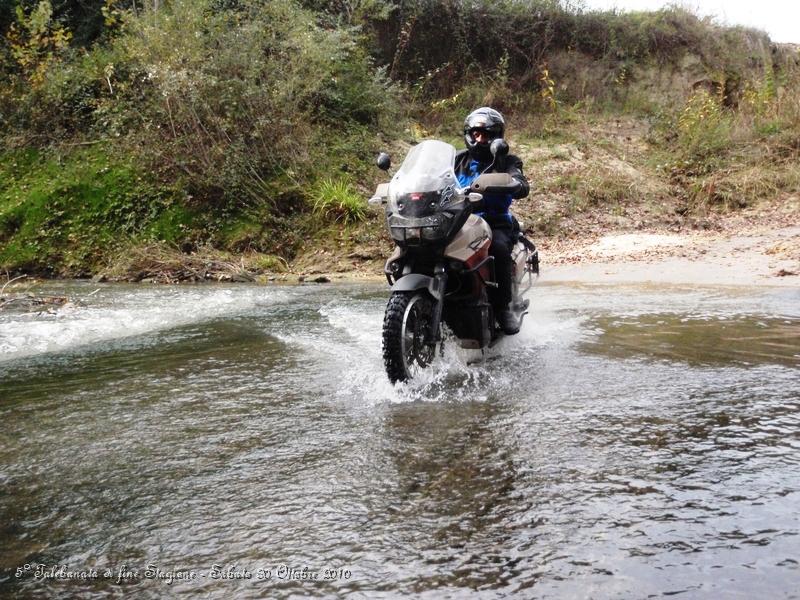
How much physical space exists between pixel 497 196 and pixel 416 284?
1442mm

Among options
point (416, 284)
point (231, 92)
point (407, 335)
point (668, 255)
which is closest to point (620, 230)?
point (668, 255)

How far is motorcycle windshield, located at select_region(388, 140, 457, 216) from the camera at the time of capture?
5159mm

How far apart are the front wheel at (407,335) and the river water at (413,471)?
170mm

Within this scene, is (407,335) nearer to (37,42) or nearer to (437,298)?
(437,298)

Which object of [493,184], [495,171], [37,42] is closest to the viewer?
[493,184]

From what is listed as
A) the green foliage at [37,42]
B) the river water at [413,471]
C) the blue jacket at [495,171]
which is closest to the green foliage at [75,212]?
the green foliage at [37,42]

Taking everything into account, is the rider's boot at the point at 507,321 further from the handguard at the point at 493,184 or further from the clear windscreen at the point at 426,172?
the clear windscreen at the point at 426,172

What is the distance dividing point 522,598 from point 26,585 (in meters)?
1.66

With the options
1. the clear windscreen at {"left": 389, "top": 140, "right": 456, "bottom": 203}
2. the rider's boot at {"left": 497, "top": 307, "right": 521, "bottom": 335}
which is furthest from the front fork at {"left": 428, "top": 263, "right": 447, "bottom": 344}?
the rider's boot at {"left": 497, "top": 307, "right": 521, "bottom": 335}

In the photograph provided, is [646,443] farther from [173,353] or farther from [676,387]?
[173,353]

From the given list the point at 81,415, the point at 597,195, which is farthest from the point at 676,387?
the point at 597,195

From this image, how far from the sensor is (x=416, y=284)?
5.02 meters

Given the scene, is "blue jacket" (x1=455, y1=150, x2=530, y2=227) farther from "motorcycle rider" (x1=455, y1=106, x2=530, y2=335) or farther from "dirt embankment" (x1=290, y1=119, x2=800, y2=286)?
"dirt embankment" (x1=290, y1=119, x2=800, y2=286)

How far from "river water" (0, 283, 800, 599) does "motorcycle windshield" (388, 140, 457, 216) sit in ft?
3.95
